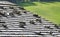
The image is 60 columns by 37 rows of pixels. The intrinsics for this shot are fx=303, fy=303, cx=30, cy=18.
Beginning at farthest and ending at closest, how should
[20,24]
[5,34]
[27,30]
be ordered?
[20,24] → [27,30] → [5,34]

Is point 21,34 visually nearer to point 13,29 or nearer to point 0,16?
point 13,29

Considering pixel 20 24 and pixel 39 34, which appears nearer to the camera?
pixel 39 34

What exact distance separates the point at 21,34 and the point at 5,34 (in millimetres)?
481

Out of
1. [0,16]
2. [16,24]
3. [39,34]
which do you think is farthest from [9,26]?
[0,16]

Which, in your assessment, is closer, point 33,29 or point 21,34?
point 21,34

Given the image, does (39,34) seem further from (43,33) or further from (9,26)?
(9,26)

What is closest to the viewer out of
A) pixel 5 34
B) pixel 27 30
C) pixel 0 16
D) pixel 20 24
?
pixel 5 34

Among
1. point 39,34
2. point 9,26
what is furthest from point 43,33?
point 9,26

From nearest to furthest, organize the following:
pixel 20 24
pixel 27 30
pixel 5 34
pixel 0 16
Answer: pixel 5 34 → pixel 27 30 → pixel 20 24 → pixel 0 16

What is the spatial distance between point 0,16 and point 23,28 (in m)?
2.61

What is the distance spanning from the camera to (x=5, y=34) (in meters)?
8.88

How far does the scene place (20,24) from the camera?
1072 cm

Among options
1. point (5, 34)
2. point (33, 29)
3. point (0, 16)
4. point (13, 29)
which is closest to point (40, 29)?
point (33, 29)

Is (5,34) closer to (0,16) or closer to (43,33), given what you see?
(43,33)
